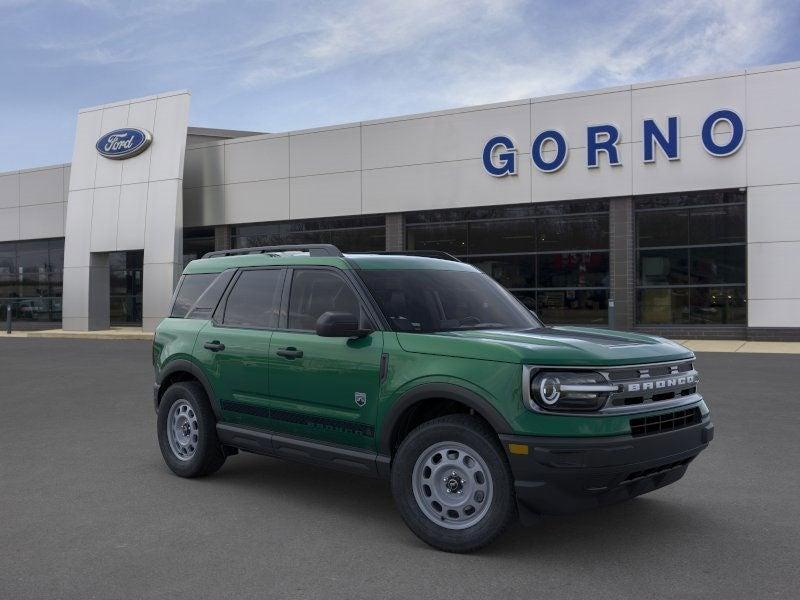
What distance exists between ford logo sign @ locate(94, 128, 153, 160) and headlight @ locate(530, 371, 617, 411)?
28043 millimetres

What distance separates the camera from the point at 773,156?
2164cm

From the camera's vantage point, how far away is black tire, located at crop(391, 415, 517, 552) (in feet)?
14.3

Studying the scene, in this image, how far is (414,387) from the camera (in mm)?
4730

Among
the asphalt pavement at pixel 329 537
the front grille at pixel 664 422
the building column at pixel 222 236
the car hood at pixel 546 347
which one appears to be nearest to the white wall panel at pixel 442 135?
the building column at pixel 222 236

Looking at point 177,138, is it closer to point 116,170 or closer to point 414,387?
point 116,170

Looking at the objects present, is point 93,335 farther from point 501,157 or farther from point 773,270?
point 773,270

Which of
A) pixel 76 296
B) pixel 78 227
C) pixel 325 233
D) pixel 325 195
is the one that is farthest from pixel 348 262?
pixel 76 296

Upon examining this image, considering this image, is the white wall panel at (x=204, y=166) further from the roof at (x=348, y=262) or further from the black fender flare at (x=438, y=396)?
the black fender flare at (x=438, y=396)

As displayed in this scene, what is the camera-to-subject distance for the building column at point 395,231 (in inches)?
1065

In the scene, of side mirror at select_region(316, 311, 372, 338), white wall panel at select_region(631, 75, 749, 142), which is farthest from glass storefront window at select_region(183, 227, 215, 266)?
side mirror at select_region(316, 311, 372, 338)

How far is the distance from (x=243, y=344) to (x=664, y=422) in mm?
3118

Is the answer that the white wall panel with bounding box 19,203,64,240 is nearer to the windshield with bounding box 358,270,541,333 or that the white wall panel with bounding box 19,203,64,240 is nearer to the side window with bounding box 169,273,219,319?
the side window with bounding box 169,273,219,319

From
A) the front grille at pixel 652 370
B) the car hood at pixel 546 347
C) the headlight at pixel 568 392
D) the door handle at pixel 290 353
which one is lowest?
the headlight at pixel 568 392

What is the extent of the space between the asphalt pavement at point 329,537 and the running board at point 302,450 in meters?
0.37
